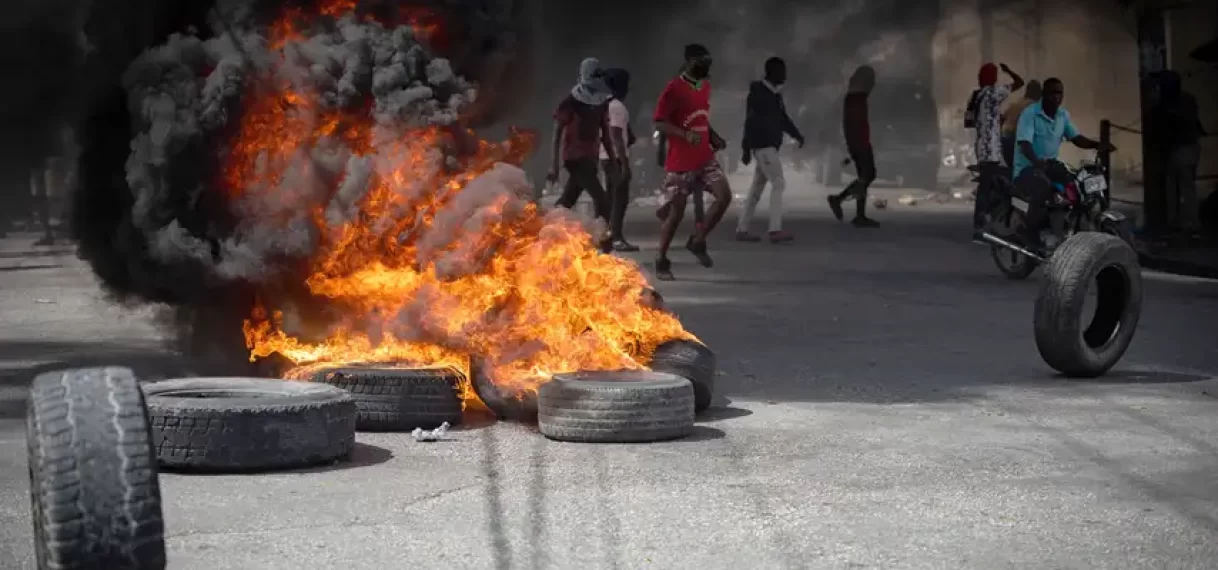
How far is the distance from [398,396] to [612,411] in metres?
1.01

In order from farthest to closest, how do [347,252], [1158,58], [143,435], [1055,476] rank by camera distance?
[1158,58] → [347,252] → [1055,476] → [143,435]

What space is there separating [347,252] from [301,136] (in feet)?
2.33

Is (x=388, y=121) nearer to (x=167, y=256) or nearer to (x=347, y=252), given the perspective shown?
(x=347, y=252)

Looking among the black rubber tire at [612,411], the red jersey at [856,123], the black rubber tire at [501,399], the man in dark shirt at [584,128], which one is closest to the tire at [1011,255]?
the man in dark shirt at [584,128]

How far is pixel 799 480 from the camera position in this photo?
276 inches

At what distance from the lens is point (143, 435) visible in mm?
4570

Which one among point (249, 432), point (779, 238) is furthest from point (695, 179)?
point (249, 432)

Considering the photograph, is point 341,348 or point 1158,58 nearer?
point 341,348

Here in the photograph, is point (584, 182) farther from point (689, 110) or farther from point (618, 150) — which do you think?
point (689, 110)

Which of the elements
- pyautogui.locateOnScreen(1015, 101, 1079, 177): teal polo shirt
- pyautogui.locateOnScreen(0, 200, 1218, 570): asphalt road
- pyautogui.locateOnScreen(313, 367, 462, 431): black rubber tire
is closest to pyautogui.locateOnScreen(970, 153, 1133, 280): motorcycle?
pyautogui.locateOnScreen(1015, 101, 1079, 177): teal polo shirt

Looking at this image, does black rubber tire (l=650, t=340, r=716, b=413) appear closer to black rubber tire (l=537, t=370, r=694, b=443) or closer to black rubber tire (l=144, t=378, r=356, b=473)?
black rubber tire (l=537, t=370, r=694, b=443)

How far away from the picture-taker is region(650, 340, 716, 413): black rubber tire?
8.73m

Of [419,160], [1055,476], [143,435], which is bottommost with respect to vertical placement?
[1055,476]

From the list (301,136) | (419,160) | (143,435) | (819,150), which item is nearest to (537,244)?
(419,160)
